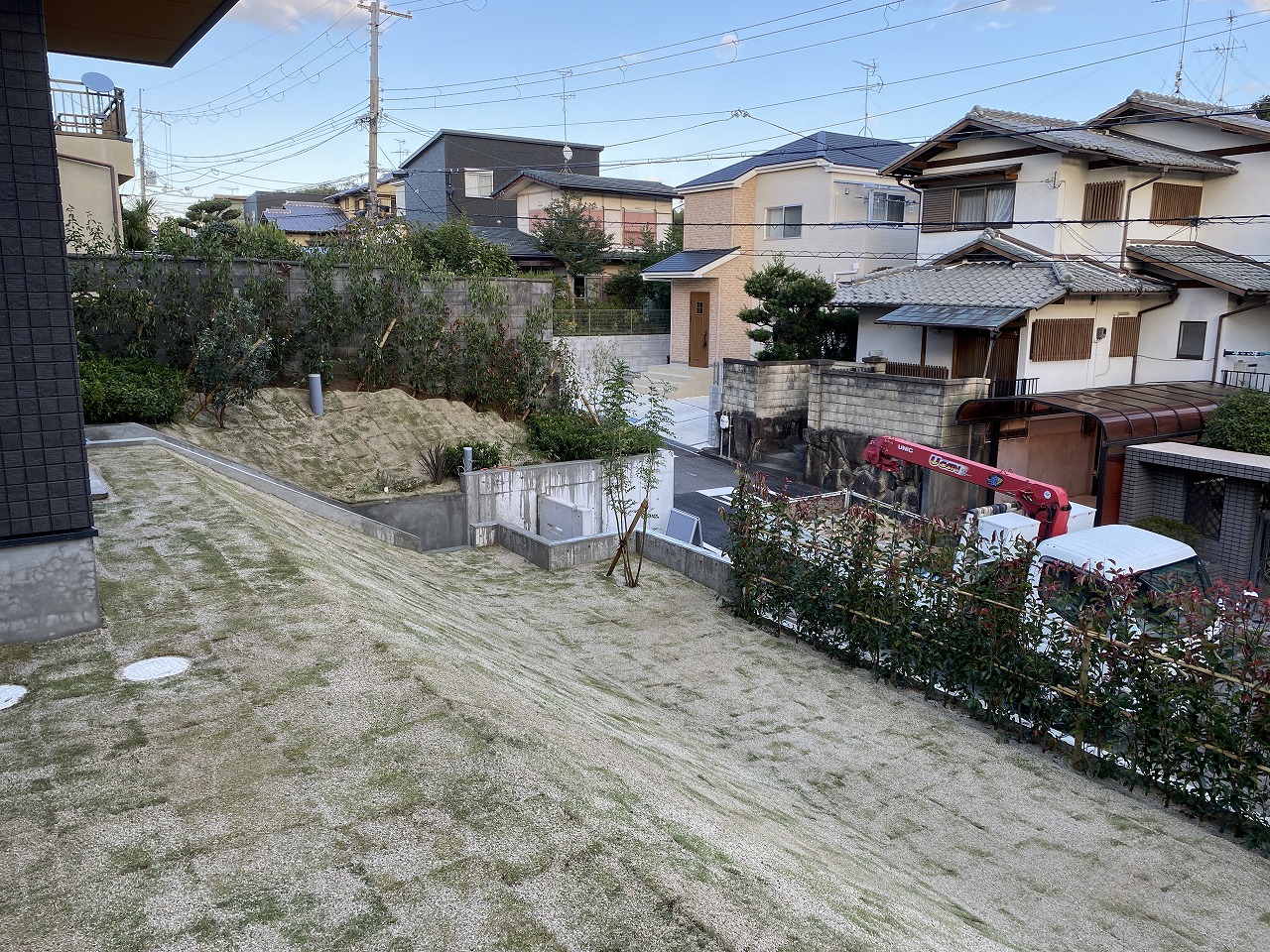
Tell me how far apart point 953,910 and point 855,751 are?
236cm

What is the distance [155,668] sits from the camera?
16.9 ft

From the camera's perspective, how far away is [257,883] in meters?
3.42

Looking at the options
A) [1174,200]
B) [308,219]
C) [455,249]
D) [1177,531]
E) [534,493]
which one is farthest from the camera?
[308,219]

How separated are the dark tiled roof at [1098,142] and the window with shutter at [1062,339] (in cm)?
389

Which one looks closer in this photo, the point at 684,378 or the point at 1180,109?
the point at 1180,109

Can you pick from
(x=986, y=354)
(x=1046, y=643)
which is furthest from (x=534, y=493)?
(x=986, y=354)

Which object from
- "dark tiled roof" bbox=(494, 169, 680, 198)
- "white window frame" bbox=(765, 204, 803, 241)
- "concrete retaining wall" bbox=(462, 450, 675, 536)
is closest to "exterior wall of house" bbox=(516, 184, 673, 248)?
"dark tiled roof" bbox=(494, 169, 680, 198)

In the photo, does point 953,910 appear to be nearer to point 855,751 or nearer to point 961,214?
point 855,751

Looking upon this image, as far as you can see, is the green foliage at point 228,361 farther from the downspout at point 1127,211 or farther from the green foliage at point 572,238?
the green foliage at point 572,238

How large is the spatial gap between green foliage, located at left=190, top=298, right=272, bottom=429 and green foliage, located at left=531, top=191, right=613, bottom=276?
2006cm

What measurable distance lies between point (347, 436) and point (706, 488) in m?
8.45

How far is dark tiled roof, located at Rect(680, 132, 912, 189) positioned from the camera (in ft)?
90.8

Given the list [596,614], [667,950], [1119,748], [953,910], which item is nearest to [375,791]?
[667,950]

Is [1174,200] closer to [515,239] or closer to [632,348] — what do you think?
[632,348]
